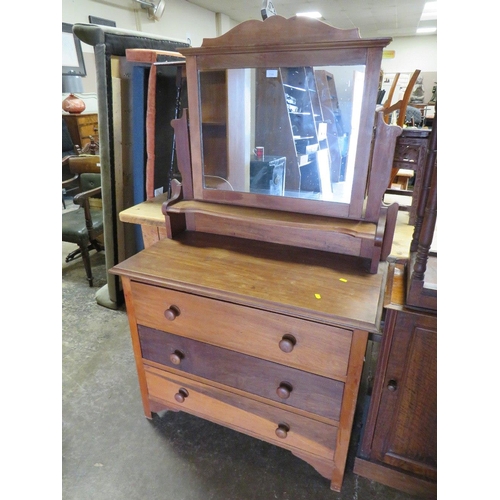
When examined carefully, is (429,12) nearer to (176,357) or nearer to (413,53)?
(413,53)

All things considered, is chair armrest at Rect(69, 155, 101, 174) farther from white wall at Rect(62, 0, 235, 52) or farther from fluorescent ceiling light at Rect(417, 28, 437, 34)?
fluorescent ceiling light at Rect(417, 28, 437, 34)

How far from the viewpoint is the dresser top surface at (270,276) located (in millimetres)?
884

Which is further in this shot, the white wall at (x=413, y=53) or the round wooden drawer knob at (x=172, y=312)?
the white wall at (x=413, y=53)

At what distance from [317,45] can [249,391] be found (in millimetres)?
1041

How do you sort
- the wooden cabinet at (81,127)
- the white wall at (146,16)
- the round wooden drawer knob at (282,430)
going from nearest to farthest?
1. the round wooden drawer knob at (282,430)
2. the white wall at (146,16)
3. the wooden cabinet at (81,127)

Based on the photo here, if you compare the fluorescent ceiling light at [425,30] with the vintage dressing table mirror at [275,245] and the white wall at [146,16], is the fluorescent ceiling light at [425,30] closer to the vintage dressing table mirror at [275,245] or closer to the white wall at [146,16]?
the white wall at [146,16]

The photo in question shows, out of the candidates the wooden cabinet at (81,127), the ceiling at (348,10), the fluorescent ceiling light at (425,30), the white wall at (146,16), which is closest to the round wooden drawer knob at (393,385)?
the wooden cabinet at (81,127)

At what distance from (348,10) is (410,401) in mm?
7099

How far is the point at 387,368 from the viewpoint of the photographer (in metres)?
1.01

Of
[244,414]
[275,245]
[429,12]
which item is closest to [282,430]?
[244,414]

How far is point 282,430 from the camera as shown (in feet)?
3.61

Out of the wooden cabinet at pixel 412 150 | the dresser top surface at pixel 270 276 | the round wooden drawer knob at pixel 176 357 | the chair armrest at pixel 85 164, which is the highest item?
the wooden cabinet at pixel 412 150

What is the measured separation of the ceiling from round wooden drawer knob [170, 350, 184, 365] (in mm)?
5363

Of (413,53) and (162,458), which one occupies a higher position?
(413,53)
